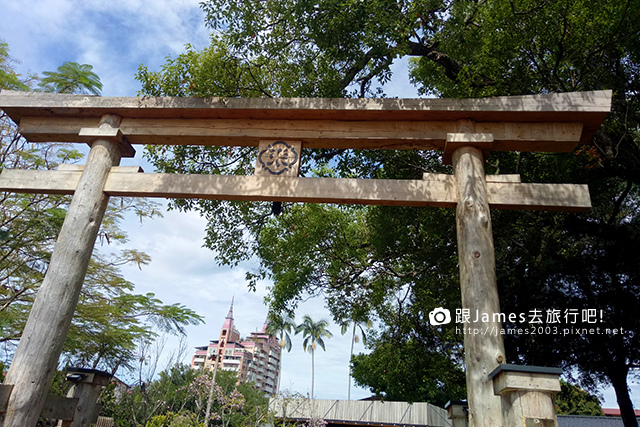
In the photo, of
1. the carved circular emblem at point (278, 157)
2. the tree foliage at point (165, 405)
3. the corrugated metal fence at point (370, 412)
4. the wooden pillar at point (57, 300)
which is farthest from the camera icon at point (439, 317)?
the corrugated metal fence at point (370, 412)

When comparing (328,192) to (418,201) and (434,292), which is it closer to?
(418,201)

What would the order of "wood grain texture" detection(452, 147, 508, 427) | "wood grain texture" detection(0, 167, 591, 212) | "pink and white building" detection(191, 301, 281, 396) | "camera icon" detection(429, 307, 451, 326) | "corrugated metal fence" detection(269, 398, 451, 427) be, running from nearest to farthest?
"wood grain texture" detection(452, 147, 508, 427) → "wood grain texture" detection(0, 167, 591, 212) → "camera icon" detection(429, 307, 451, 326) → "corrugated metal fence" detection(269, 398, 451, 427) → "pink and white building" detection(191, 301, 281, 396)

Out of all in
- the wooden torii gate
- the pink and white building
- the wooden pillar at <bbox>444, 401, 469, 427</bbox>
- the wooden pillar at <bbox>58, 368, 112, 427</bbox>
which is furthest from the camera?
the pink and white building

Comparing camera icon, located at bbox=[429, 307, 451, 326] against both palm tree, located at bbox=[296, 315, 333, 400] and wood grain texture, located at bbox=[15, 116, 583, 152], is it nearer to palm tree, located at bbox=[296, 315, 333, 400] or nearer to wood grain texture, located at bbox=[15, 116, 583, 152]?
wood grain texture, located at bbox=[15, 116, 583, 152]

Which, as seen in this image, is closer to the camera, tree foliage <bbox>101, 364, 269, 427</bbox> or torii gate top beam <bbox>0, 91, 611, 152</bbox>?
torii gate top beam <bbox>0, 91, 611, 152</bbox>

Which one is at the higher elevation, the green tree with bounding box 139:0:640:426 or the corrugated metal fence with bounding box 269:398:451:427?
the green tree with bounding box 139:0:640:426

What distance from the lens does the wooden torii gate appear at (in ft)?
11.0

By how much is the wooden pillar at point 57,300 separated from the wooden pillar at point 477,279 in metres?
3.24

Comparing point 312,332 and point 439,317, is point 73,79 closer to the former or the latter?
point 439,317

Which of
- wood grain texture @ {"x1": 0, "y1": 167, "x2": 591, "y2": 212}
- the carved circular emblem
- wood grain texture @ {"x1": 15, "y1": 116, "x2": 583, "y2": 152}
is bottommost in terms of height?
wood grain texture @ {"x1": 0, "y1": 167, "x2": 591, "y2": 212}

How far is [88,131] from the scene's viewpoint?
4105 mm

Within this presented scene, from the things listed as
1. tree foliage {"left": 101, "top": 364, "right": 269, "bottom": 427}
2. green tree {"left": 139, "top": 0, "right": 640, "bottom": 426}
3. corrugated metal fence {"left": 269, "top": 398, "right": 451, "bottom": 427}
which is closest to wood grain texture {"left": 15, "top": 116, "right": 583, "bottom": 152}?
green tree {"left": 139, "top": 0, "right": 640, "bottom": 426}

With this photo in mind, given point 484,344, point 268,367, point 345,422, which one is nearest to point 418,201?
point 484,344

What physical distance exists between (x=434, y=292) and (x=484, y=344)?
528 centimetres
